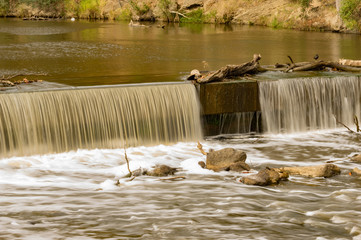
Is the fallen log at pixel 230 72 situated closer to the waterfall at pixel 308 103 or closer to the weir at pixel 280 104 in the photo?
the weir at pixel 280 104

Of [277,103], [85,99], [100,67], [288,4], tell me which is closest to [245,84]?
[277,103]

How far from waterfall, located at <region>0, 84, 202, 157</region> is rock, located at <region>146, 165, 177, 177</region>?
196 cm

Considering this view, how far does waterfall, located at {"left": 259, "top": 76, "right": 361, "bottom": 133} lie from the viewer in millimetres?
12250

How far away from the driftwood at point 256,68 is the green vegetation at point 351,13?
1322 centimetres

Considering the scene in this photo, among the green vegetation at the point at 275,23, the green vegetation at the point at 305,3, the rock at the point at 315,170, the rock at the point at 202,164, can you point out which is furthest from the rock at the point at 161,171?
the green vegetation at the point at 275,23

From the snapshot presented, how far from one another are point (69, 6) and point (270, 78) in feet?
108

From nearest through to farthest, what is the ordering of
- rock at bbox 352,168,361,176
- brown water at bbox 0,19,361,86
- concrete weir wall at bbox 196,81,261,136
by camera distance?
rock at bbox 352,168,361,176, concrete weir wall at bbox 196,81,261,136, brown water at bbox 0,19,361,86

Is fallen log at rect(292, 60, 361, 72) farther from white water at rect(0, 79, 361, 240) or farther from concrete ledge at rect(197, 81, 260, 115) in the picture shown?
white water at rect(0, 79, 361, 240)

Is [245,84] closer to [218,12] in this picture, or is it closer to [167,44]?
[167,44]

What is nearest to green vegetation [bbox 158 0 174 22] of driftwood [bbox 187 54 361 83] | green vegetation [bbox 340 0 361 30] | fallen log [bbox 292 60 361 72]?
green vegetation [bbox 340 0 361 30]

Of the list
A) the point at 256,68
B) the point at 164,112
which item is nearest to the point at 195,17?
the point at 256,68

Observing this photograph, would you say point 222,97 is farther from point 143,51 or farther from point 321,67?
point 143,51

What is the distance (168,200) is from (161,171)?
1175mm

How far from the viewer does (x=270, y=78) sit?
12602mm
